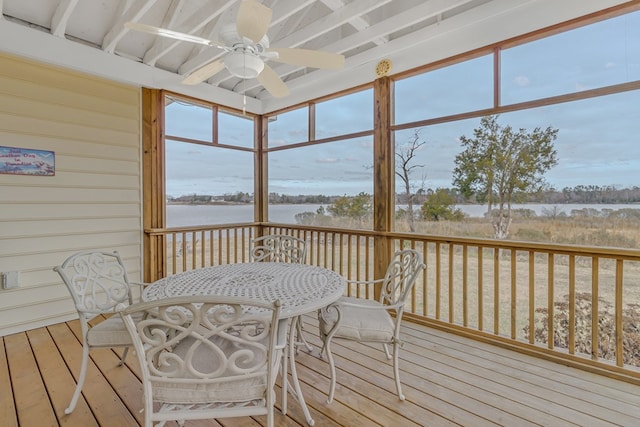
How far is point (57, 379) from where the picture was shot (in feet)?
7.20

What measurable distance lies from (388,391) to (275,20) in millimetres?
3251

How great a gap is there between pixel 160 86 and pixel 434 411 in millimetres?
4362

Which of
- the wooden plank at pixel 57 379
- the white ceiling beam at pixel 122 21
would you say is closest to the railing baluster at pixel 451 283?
the wooden plank at pixel 57 379

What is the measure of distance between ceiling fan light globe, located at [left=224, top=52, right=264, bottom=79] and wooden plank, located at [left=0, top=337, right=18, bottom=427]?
2.49 m

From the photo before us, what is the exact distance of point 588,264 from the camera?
2.51 meters

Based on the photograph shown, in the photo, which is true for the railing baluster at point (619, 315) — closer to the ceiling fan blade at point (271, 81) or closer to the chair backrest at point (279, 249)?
the chair backrest at point (279, 249)

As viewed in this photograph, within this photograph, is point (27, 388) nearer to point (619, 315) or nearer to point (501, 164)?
point (501, 164)

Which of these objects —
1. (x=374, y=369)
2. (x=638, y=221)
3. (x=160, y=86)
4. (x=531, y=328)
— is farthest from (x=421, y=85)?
(x=160, y=86)

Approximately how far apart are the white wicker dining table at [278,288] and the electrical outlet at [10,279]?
209 centimetres

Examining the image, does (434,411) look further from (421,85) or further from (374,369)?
(421,85)

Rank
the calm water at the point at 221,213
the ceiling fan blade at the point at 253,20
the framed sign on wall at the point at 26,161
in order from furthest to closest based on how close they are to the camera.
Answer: the calm water at the point at 221,213, the framed sign on wall at the point at 26,161, the ceiling fan blade at the point at 253,20

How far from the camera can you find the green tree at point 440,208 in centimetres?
314

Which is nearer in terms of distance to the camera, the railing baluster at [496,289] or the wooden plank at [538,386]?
the wooden plank at [538,386]

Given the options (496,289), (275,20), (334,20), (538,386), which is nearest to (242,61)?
(275,20)
